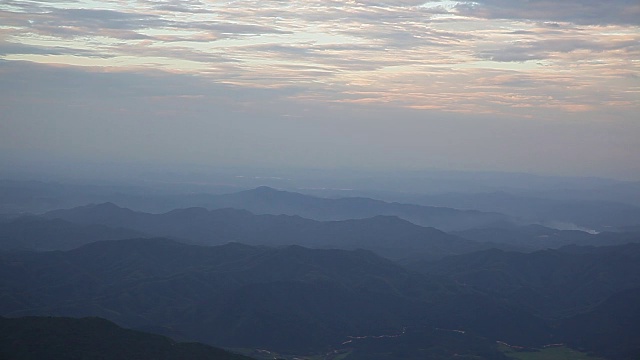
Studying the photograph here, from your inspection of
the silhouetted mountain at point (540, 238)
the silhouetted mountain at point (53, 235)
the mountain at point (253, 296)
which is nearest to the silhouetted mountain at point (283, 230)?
the silhouetted mountain at point (53, 235)

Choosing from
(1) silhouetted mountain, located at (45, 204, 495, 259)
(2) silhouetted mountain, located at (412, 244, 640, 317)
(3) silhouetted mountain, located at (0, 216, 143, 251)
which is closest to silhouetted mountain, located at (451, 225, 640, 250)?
(1) silhouetted mountain, located at (45, 204, 495, 259)

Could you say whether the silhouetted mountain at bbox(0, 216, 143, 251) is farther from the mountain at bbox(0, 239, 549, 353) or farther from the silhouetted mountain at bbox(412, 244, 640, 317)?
the silhouetted mountain at bbox(412, 244, 640, 317)

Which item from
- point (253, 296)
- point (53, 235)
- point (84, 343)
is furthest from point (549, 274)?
point (84, 343)

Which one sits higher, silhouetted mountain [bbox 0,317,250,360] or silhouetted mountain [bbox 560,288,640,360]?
silhouetted mountain [bbox 0,317,250,360]

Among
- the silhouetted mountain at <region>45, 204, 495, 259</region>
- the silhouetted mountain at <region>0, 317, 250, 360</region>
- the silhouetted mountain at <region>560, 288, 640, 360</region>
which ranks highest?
the silhouetted mountain at <region>0, 317, 250, 360</region>

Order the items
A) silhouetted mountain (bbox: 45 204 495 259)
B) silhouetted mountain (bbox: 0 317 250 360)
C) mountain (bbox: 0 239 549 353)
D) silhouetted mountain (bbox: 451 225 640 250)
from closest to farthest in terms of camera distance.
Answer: silhouetted mountain (bbox: 0 317 250 360) → mountain (bbox: 0 239 549 353) → silhouetted mountain (bbox: 45 204 495 259) → silhouetted mountain (bbox: 451 225 640 250)

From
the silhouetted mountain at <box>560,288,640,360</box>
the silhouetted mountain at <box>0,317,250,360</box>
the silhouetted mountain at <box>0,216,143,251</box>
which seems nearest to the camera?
the silhouetted mountain at <box>0,317,250,360</box>

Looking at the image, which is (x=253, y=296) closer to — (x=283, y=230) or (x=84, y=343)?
(x=84, y=343)

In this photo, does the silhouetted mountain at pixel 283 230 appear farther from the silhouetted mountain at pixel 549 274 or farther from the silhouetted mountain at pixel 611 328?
the silhouetted mountain at pixel 611 328
